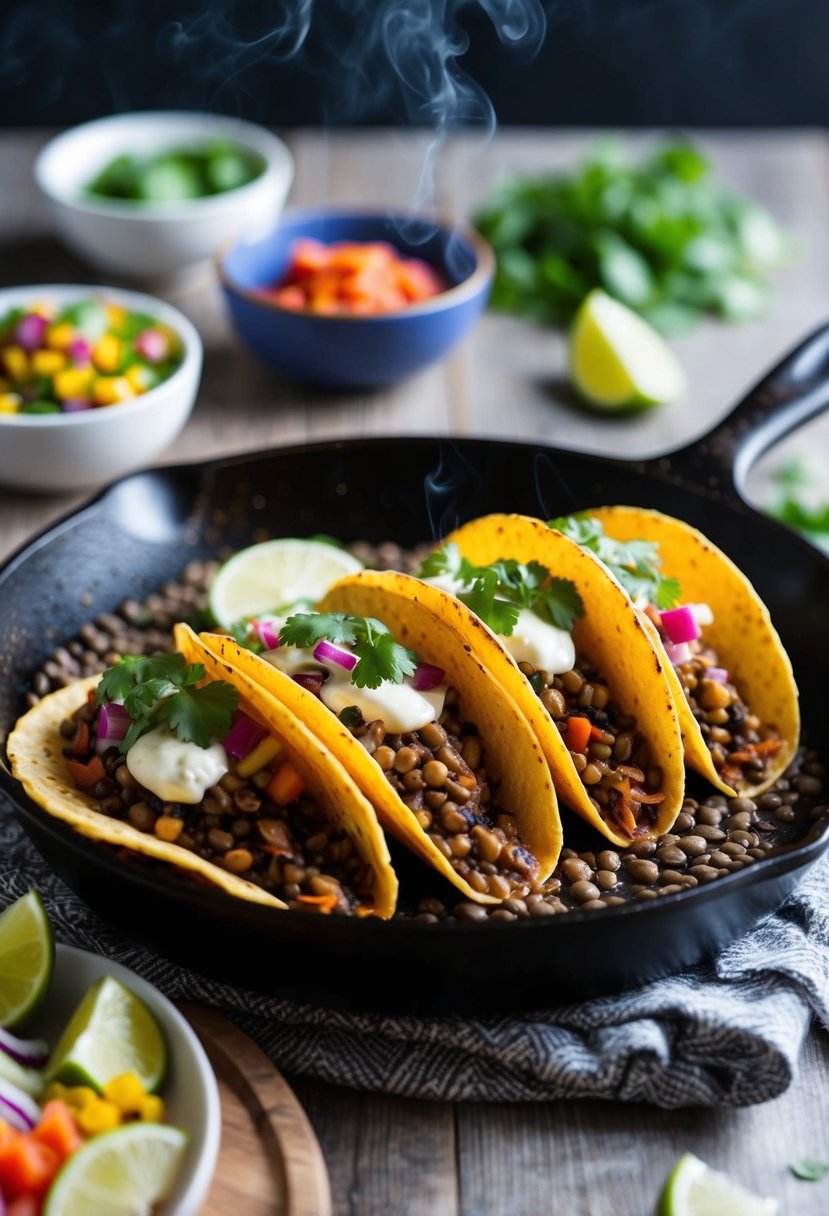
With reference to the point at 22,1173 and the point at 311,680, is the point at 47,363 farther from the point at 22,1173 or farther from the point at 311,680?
the point at 22,1173

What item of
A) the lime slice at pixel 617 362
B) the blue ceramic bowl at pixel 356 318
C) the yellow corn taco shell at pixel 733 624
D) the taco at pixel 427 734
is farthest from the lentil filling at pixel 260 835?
the lime slice at pixel 617 362

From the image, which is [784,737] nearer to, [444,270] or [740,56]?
[444,270]

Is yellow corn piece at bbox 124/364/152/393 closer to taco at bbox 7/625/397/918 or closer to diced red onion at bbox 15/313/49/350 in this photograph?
diced red onion at bbox 15/313/49/350

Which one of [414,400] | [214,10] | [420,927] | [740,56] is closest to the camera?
[420,927]

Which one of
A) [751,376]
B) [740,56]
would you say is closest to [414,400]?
[751,376]

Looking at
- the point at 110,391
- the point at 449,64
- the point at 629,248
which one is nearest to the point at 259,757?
the point at 110,391
